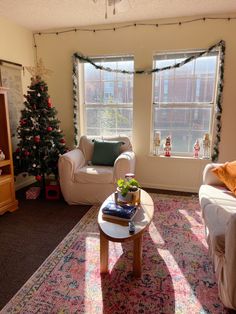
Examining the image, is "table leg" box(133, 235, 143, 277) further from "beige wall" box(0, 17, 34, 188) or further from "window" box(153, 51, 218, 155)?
"beige wall" box(0, 17, 34, 188)

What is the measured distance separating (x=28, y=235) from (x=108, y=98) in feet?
8.14

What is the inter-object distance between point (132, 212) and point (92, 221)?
970 millimetres

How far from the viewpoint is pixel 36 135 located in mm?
3383

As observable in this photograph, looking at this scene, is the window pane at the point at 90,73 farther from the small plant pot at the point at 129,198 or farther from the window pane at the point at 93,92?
the small plant pot at the point at 129,198

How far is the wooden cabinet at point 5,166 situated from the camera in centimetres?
284

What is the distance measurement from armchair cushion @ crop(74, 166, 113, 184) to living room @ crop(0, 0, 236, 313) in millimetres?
565

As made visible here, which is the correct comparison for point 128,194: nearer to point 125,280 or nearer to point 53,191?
point 125,280

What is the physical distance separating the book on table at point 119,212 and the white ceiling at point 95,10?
2.21m

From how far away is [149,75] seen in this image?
360cm

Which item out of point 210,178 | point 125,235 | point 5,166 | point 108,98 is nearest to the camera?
point 125,235

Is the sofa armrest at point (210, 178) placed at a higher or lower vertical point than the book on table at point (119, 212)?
higher

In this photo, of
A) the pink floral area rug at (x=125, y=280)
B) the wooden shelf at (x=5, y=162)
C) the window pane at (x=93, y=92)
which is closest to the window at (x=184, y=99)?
the window pane at (x=93, y=92)

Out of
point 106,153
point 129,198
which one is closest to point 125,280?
point 129,198

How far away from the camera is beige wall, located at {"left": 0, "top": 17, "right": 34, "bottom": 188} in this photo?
3408 millimetres
